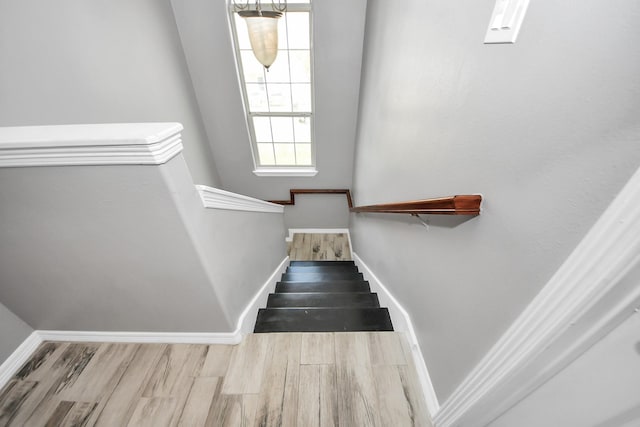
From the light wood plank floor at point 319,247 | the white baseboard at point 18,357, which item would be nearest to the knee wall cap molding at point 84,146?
the white baseboard at point 18,357

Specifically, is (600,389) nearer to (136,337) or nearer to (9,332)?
(136,337)

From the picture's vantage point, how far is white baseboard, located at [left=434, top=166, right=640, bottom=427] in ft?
1.31

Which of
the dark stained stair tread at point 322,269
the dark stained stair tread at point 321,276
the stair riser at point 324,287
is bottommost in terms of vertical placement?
the dark stained stair tread at point 322,269

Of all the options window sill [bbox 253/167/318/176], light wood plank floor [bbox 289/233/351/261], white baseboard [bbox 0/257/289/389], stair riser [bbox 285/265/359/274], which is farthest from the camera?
light wood plank floor [bbox 289/233/351/261]

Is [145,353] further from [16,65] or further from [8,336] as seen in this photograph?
[16,65]

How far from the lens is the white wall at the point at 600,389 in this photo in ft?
1.43

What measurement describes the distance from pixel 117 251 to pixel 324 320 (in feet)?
3.99

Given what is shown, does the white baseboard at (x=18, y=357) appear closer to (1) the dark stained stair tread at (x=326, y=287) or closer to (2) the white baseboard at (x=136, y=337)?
(2) the white baseboard at (x=136, y=337)

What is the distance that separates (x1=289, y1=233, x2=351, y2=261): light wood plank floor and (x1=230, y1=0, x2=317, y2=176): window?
1.16 metres

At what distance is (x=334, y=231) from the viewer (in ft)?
14.6

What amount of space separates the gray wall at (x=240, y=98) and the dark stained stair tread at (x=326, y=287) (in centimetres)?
179

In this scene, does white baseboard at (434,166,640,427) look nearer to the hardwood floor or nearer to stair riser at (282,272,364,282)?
the hardwood floor

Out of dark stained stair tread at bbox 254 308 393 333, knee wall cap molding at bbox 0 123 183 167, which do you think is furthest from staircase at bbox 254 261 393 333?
knee wall cap molding at bbox 0 123 183 167

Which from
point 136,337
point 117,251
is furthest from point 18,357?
point 117,251
